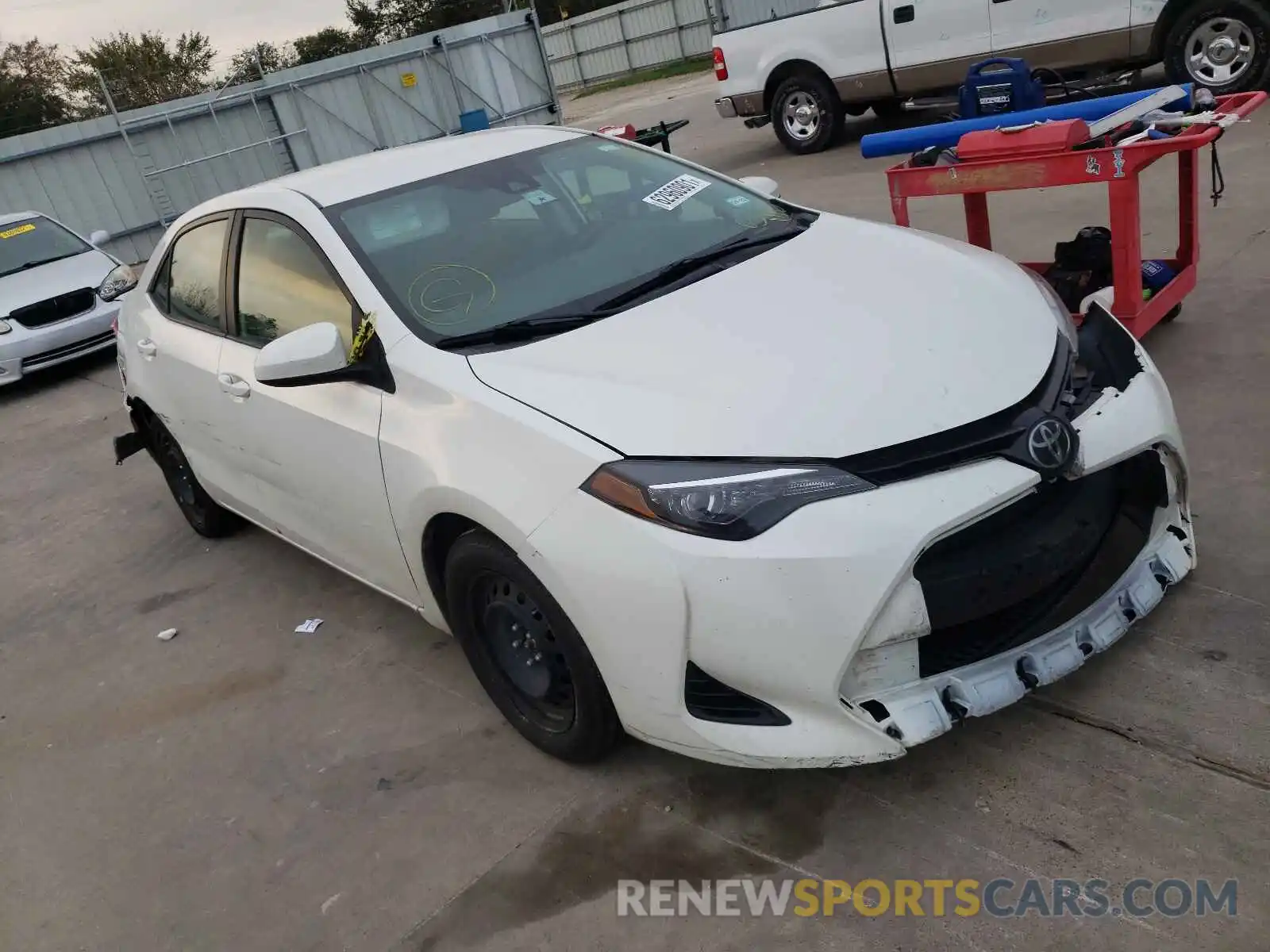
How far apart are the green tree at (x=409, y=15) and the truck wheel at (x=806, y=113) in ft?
118

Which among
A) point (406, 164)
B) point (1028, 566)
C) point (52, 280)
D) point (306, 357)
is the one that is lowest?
point (1028, 566)

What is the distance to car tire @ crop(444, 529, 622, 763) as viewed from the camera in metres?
2.72

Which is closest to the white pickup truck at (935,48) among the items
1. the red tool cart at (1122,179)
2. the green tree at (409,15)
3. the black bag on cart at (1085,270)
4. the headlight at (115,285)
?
the red tool cart at (1122,179)

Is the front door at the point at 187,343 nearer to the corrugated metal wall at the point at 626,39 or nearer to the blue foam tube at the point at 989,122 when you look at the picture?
the blue foam tube at the point at 989,122

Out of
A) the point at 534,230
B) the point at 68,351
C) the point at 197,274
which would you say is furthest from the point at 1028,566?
the point at 68,351

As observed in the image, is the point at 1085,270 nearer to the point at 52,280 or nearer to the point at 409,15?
the point at 52,280

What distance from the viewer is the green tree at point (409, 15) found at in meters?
45.1

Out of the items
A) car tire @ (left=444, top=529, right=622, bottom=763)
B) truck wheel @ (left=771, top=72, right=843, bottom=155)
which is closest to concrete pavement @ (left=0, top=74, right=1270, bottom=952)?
car tire @ (left=444, top=529, right=622, bottom=763)

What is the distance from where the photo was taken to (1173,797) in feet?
8.25

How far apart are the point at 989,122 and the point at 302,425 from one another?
3.52 m

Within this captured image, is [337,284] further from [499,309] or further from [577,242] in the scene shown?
[577,242]

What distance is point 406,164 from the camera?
3.81 m

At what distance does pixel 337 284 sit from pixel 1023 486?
211cm

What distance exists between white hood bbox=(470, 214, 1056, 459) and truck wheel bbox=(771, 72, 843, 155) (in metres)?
8.39
